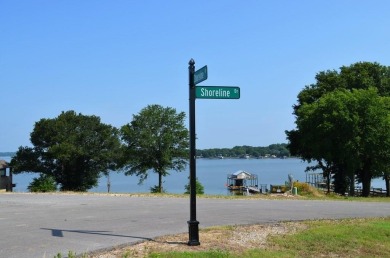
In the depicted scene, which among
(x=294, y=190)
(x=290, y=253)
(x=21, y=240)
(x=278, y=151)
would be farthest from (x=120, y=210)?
(x=278, y=151)

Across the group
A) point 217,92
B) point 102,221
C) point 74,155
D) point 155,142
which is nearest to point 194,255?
point 217,92

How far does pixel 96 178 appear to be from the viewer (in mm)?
61656

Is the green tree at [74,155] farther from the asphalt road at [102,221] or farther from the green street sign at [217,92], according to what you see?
the green street sign at [217,92]

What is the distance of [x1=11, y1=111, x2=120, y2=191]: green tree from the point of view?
2333 inches

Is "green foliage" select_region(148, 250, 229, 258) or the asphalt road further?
the asphalt road

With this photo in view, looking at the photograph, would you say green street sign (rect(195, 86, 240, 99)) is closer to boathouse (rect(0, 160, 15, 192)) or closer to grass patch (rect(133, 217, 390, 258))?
grass patch (rect(133, 217, 390, 258))

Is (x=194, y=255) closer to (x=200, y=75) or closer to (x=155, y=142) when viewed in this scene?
(x=200, y=75)

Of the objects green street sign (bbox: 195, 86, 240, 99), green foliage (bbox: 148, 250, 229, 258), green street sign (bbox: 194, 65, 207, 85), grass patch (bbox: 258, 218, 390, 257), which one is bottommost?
grass patch (bbox: 258, 218, 390, 257)

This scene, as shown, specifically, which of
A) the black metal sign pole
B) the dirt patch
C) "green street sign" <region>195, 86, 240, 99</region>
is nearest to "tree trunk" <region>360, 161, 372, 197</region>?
the dirt patch

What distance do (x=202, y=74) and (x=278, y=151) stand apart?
19209 centimetres

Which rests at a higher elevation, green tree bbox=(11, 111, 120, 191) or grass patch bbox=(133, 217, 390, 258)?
green tree bbox=(11, 111, 120, 191)

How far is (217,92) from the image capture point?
29.1ft

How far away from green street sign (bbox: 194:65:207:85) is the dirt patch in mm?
2987

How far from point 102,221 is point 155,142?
33.5m
